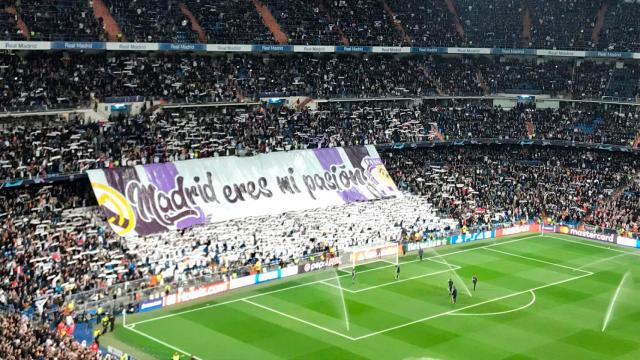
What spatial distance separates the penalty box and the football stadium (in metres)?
0.25

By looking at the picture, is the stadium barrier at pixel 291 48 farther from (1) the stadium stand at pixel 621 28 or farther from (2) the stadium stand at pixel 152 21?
(1) the stadium stand at pixel 621 28

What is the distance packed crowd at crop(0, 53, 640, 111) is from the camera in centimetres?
5762

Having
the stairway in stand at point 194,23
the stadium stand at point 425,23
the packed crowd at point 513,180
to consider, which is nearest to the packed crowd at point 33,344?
the stairway in stand at point 194,23

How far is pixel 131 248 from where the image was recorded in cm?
5112

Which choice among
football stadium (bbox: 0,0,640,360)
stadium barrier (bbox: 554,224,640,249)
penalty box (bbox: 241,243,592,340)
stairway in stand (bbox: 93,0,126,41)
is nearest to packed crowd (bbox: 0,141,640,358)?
football stadium (bbox: 0,0,640,360)

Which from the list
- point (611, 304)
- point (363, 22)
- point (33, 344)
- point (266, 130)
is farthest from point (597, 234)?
point (33, 344)

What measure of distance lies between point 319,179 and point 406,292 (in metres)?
18.0

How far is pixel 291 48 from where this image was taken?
73250 millimetres

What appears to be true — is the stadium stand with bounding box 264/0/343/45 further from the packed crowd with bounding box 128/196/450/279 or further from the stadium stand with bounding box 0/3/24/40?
the stadium stand with bounding box 0/3/24/40

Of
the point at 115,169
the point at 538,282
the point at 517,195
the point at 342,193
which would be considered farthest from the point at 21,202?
the point at 517,195

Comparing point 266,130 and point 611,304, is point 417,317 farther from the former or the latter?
point 266,130

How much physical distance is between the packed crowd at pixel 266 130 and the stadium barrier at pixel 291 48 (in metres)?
5.19

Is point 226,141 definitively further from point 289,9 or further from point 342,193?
point 289,9

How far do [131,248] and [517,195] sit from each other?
38941 millimetres
